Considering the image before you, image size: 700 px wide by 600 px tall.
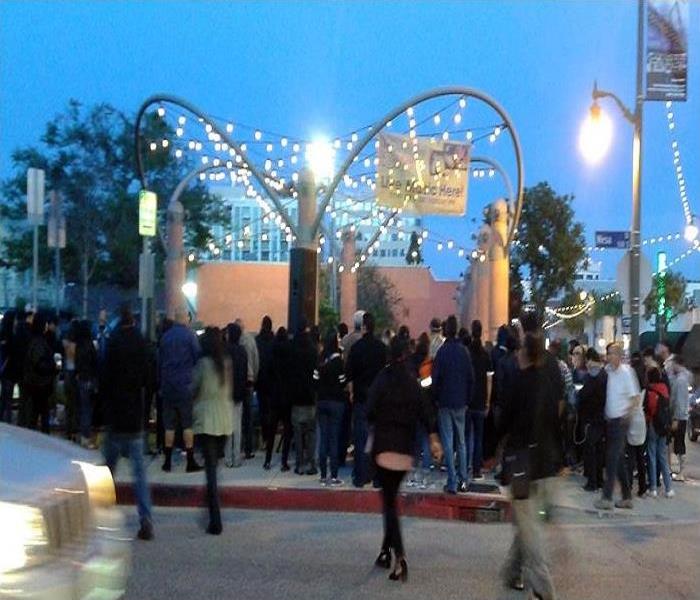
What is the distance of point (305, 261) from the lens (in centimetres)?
2078

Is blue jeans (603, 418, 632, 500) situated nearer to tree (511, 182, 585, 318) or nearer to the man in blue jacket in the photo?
the man in blue jacket

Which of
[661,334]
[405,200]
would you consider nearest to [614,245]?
[405,200]

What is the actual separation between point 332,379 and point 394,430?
4.13 metres

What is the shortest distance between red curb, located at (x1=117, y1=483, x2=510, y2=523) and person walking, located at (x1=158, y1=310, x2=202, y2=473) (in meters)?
1.04

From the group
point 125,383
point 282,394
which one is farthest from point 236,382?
point 125,383

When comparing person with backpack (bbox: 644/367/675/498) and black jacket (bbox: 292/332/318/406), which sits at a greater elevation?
black jacket (bbox: 292/332/318/406)

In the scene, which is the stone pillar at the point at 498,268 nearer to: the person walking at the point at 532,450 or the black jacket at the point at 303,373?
the black jacket at the point at 303,373

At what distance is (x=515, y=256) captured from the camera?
41.7m

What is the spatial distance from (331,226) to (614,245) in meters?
19.5

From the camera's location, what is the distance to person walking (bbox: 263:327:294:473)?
13.9 m

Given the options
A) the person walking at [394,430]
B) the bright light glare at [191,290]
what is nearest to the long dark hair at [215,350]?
the person walking at [394,430]

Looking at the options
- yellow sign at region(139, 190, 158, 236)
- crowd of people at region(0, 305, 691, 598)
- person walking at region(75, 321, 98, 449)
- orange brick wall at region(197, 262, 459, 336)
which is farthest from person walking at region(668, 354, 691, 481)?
orange brick wall at region(197, 262, 459, 336)

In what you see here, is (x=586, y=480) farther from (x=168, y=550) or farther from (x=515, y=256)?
(x=515, y=256)

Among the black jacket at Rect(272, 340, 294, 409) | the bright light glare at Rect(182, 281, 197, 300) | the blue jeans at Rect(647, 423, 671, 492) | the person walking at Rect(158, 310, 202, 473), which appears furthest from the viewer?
the bright light glare at Rect(182, 281, 197, 300)
